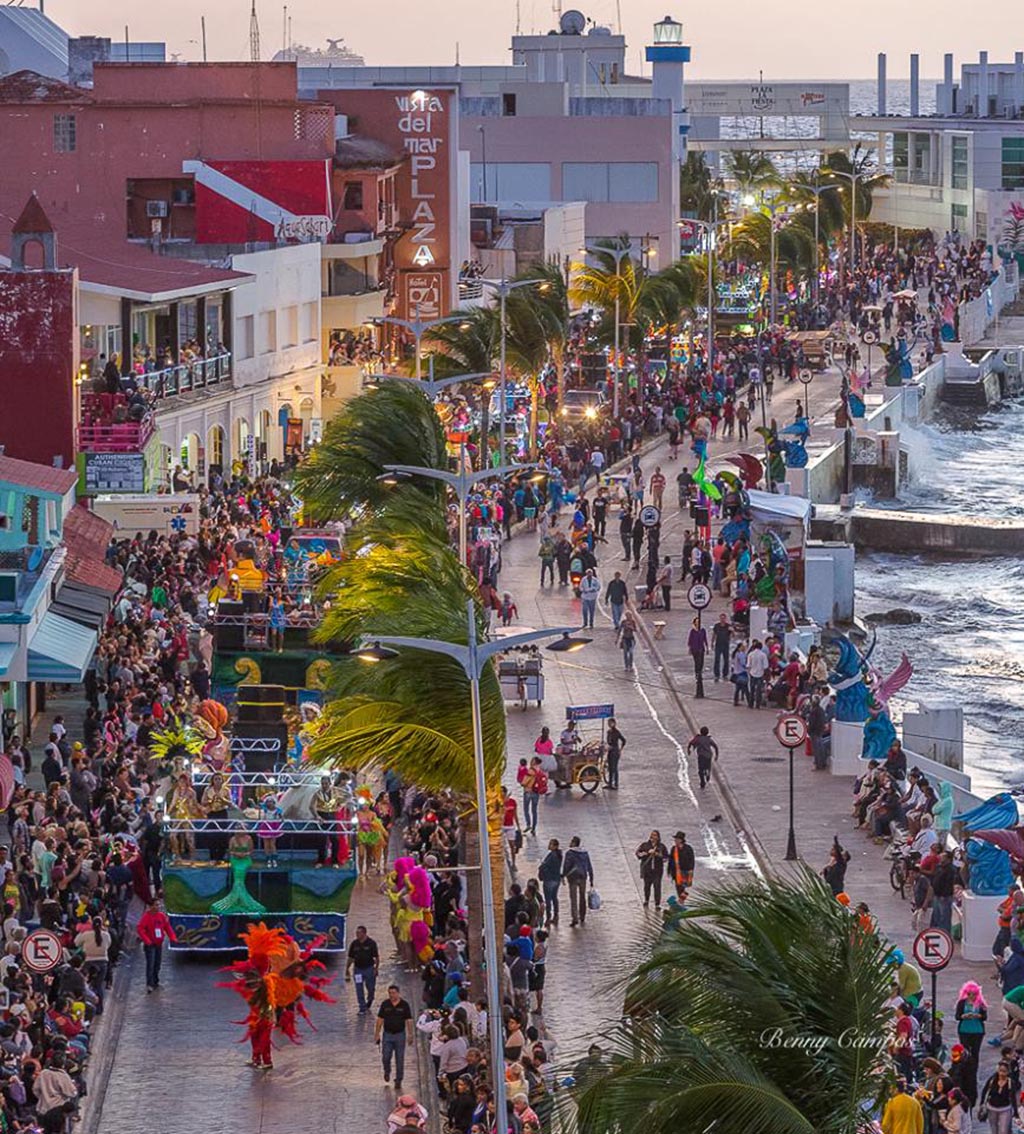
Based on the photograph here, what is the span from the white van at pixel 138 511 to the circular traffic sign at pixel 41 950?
24.4 m

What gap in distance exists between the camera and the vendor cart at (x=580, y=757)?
132 feet

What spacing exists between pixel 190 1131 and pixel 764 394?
207 ft

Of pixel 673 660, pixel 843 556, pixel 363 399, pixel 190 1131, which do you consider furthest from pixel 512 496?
pixel 190 1131

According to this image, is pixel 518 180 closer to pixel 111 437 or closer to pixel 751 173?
pixel 751 173

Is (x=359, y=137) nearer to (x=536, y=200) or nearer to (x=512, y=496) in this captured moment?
(x=512, y=496)

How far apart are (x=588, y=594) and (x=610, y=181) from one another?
69695 millimetres

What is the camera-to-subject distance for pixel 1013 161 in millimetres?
149250

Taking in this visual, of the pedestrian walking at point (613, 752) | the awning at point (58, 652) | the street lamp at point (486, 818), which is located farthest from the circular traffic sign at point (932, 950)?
the awning at point (58, 652)

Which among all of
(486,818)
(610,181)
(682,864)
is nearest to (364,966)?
(682,864)

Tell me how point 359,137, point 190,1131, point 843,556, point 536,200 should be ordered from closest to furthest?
point 190,1131
point 843,556
point 359,137
point 536,200

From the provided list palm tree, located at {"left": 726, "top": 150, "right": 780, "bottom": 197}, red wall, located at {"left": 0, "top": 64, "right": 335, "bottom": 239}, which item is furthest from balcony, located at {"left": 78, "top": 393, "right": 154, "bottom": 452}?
palm tree, located at {"left": 726, "top": 150, "right": 780, "bottom": 197}

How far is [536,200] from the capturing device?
11919cm

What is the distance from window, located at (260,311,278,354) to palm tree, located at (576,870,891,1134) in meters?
52.3

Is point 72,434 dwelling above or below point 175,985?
above
